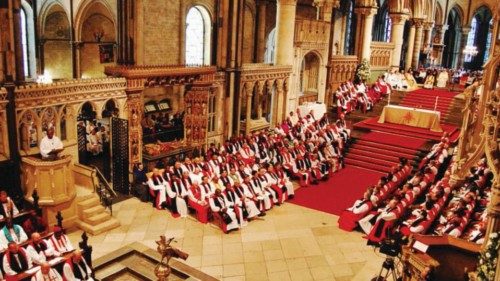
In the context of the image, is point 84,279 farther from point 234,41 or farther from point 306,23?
point 306,23

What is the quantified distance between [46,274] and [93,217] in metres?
3.39

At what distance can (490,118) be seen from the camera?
716 cm

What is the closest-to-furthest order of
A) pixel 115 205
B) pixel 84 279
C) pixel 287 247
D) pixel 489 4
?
1. pixel 84 279
2. pixel 287 247
3. pixel 115 205
4. pixel 489 4

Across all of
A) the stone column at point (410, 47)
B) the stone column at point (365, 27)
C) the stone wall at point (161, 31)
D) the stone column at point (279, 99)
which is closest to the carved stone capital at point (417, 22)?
the stone column at point (410, 47)

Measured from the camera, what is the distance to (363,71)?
26078mm

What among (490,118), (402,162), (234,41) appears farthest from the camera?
(234,41)

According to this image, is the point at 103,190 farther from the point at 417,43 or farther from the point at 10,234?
the point at 417,43

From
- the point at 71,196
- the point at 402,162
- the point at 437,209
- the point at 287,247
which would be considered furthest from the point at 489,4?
the point at 71,196

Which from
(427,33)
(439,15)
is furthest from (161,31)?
(439,15)

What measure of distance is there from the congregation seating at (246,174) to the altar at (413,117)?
327 centimetres

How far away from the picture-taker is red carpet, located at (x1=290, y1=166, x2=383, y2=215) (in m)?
14.2

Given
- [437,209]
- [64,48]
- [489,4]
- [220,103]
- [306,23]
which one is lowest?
[437,209]

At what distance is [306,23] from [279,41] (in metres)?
1.71

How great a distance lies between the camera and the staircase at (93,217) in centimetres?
1150
